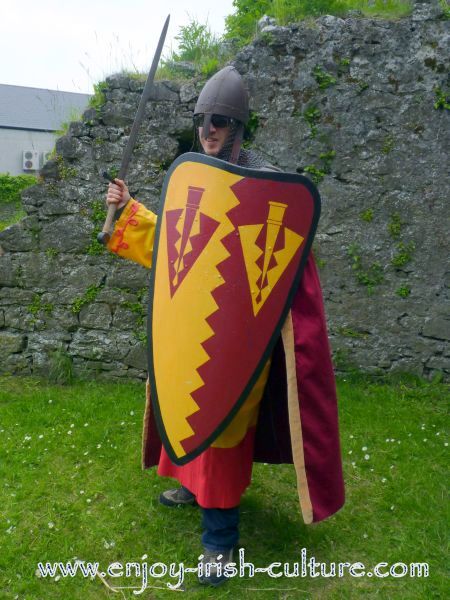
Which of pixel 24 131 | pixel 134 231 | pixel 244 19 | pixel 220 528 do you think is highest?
pixel 244 19

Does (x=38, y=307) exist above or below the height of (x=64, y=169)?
below

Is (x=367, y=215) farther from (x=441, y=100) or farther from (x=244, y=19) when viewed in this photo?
(x=244, y=19)

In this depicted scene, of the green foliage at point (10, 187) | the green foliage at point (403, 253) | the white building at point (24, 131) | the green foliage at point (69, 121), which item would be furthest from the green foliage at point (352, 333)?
the white building at point (24, 131)

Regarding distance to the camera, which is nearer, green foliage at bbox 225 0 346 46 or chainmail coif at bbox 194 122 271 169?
chainmail coif at bbox 194 122 271 169

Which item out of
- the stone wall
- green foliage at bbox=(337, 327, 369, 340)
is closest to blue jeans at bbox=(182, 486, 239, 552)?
the stone wall

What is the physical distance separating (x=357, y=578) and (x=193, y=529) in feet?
2.43

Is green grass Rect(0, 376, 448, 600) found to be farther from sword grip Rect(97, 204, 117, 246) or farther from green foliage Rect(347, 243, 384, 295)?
sword grip Rect(97, 204, 117, 246)

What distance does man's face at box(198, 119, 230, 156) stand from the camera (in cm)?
210

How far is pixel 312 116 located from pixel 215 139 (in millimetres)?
2165

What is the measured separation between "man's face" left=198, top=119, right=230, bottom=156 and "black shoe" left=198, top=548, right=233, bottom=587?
62.9 inches

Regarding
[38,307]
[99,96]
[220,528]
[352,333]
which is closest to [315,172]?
[352,333]

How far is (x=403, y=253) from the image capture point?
407 cm

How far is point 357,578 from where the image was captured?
7.27 feet

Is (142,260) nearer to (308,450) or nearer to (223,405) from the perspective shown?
(223,405)
